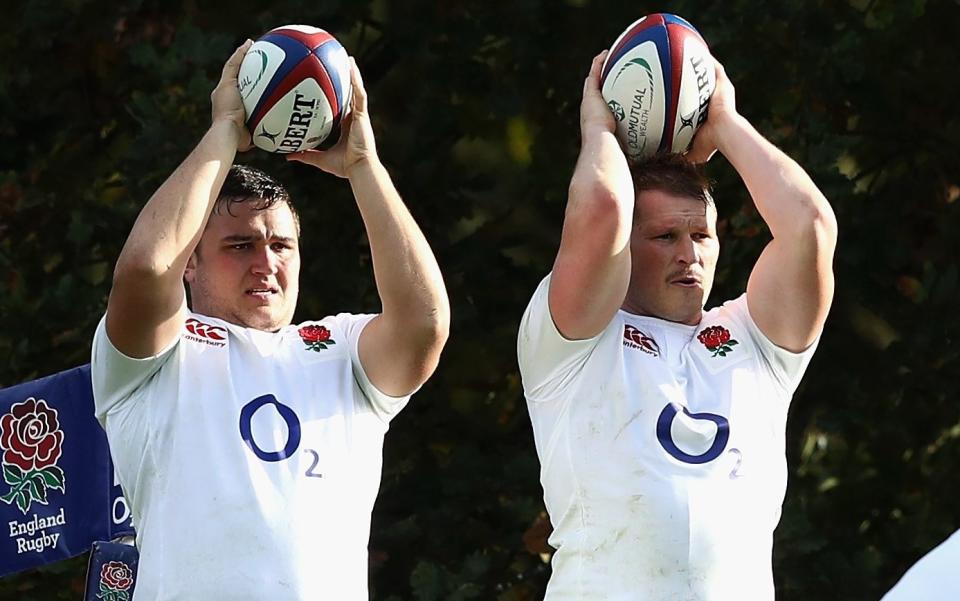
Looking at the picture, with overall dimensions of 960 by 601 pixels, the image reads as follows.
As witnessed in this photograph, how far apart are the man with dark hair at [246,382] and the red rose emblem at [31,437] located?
1.43 metres

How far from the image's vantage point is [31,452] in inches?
261

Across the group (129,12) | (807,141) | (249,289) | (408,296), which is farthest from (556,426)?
(129,12)

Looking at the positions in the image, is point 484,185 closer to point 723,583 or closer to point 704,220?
point 704,220

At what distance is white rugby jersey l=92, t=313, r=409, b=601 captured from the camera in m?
4.94

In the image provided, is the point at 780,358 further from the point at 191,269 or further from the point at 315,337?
the point at 191,269

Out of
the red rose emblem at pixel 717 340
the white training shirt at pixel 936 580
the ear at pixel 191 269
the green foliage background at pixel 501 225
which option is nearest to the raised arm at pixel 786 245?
the red rose emblem at pixel 717 340

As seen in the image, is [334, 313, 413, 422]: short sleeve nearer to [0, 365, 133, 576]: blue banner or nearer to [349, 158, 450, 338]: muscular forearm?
[349, 158, 450, 338]: muscular forearm

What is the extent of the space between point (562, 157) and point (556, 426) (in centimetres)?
371

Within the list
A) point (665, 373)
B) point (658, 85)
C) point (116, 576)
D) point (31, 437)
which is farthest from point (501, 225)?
point (665, 373)

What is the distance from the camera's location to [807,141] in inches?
324

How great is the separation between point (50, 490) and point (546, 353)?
2.30m

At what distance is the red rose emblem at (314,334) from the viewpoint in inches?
213

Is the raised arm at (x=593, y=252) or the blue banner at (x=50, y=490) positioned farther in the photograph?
the blue banner at (x=50, y=490)

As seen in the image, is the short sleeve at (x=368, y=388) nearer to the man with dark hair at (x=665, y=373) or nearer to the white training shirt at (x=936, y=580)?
the man with dark hair at (x=665, y=373)
